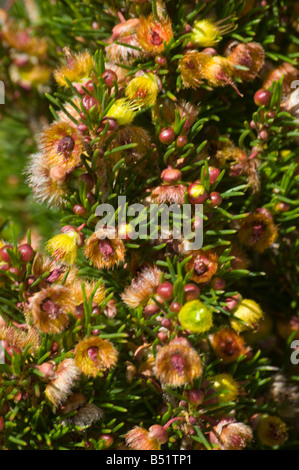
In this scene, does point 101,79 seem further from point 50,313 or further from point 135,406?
point 135,406

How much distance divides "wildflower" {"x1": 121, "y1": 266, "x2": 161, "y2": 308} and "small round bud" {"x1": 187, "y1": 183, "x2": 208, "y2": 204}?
125 mm

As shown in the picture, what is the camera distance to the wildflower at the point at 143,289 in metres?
0.77

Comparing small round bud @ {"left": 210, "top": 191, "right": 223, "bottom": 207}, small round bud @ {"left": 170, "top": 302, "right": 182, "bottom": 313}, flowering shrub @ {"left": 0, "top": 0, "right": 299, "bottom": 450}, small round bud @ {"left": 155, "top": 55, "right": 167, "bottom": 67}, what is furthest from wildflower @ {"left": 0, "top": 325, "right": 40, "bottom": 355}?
small round bud @ {"left": 155, "top": 55, "right": 167, "bottom": 67}

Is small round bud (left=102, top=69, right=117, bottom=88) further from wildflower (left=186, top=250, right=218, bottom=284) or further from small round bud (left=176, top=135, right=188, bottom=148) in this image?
wildflower (left=186, top=250, right=218, bottom=284)

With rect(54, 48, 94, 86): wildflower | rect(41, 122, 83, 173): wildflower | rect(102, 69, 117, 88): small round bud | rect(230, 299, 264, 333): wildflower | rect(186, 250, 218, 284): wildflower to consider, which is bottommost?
rect(230, 299, 264, 333): wildflower

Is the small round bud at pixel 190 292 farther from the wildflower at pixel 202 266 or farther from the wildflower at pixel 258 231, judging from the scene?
the wildflower at pixel 258 231

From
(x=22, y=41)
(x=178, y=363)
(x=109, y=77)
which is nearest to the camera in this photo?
(x=178, y=363)

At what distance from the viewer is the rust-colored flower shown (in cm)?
83

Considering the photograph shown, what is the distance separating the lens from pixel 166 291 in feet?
2.39

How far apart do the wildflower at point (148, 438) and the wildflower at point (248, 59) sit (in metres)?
0.58

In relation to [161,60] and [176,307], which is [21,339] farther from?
[161,60]

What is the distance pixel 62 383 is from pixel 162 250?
27 cm

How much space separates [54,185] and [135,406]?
1.26 feet

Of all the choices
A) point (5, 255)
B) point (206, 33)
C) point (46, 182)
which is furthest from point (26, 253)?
point (206, 33)
